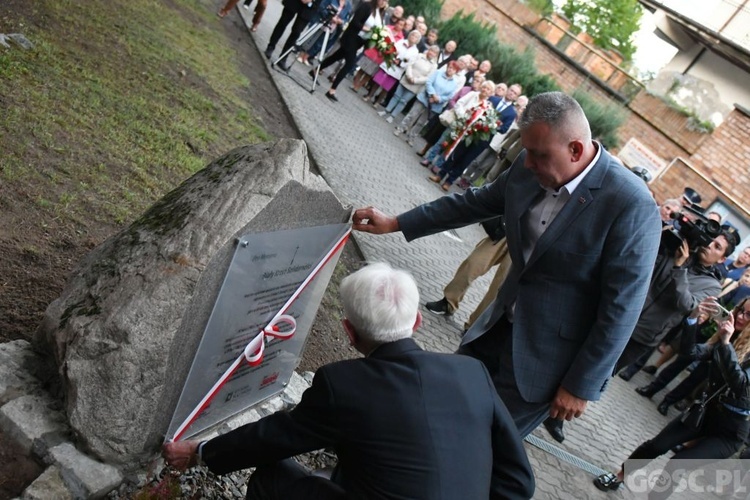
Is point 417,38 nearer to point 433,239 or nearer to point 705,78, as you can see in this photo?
point 433,239

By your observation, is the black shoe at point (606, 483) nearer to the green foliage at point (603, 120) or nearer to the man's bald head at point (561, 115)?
the man's bald head at point (561, 115)

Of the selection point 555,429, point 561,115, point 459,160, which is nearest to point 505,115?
point 459,160

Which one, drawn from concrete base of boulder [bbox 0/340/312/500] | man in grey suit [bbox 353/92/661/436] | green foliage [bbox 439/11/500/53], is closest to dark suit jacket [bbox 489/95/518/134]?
green foliage [bbox 439/11/500/53]

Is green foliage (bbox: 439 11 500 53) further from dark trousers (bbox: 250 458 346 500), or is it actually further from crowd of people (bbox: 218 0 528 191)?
dark trousers (bbox: 250 458 346 500)

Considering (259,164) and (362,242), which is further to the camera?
(362,242)

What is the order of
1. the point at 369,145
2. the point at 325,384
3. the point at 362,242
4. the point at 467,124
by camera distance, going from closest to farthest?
1. the point at 325,384
2. the point at 362,242
3. the point at 369,145
4. the point at 467,124

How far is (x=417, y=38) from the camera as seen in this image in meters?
13.8

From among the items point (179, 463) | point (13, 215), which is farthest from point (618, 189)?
point (13, 215)

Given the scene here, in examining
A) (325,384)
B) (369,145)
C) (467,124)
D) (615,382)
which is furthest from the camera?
(467,124)

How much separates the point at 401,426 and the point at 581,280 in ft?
4.47

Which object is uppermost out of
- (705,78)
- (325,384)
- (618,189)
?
(705,78)

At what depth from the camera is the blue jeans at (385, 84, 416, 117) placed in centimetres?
1427

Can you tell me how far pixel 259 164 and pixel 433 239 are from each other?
21.1 ft

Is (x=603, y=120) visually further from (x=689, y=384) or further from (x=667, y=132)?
(x=689, y=384)
